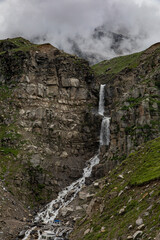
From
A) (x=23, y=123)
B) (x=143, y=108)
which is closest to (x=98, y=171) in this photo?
(x=143, y=108)

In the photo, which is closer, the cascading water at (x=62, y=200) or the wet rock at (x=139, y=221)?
the wet rock at (x=139, y=221)

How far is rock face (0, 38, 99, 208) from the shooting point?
49156 millimetres

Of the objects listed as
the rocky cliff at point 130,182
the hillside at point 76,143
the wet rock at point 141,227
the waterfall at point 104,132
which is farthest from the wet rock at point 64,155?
the wet rock at point 141,227

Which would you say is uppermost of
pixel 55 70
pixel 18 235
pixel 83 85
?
pixel 55 70

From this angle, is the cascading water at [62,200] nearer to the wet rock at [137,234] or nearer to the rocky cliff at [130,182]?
the rocky cliff at [130,182]

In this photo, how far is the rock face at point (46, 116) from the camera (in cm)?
4916

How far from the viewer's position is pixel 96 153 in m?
60.4

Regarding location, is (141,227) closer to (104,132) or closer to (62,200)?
(62,200)

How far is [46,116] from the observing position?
6025cm

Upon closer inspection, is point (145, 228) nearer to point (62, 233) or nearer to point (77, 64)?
point (62, 233)

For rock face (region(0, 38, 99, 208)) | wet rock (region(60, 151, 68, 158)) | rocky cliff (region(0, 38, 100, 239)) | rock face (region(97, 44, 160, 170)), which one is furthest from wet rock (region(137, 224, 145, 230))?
wet rock (region(60, 151, 68, 158))

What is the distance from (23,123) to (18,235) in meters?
31.2

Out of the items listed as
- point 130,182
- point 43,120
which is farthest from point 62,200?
point 130,182

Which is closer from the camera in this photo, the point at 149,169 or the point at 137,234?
the point at 137,234
